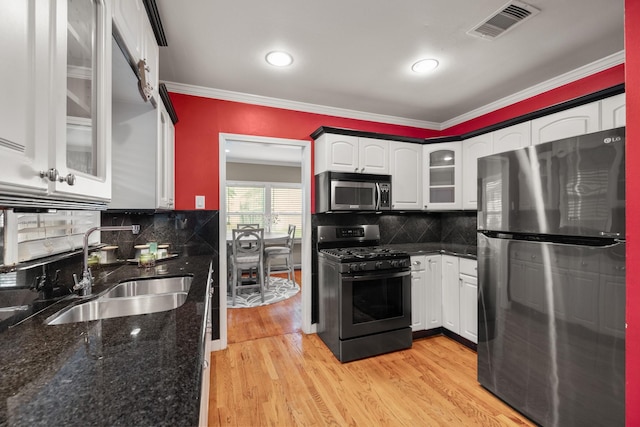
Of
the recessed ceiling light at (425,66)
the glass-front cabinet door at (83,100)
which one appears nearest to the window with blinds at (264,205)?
the recessed ceiling light at (425,66)

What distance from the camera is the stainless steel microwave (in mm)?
2778

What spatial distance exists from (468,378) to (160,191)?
2.73 metres

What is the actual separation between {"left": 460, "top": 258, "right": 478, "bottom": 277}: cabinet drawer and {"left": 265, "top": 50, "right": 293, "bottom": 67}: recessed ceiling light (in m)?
2.35

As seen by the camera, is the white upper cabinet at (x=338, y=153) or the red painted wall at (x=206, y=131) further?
the white upper cabinet at (x=338, y=153)

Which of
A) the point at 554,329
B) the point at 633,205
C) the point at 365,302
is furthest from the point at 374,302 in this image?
the point at 633,205

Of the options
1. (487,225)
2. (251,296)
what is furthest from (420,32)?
(251,296)

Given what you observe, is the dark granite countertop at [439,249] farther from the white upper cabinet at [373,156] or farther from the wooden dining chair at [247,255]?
the wooden dining chair at [247,255]

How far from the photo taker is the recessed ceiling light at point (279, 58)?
2.08 meters

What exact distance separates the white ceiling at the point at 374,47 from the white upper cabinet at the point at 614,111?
0.42 m

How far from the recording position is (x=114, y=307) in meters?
1.38

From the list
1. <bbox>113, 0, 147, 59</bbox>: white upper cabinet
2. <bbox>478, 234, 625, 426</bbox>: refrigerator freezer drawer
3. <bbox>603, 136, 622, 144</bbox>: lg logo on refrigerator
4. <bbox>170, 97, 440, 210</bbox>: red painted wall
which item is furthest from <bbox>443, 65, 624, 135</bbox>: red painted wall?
<bbox>113, 0, 147, 59</bbox>: white upper cabinet

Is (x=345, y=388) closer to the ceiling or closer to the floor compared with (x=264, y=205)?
closer to the floor

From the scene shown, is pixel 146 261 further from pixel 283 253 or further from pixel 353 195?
pixel 283 253

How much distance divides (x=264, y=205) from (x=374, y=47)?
456cm
